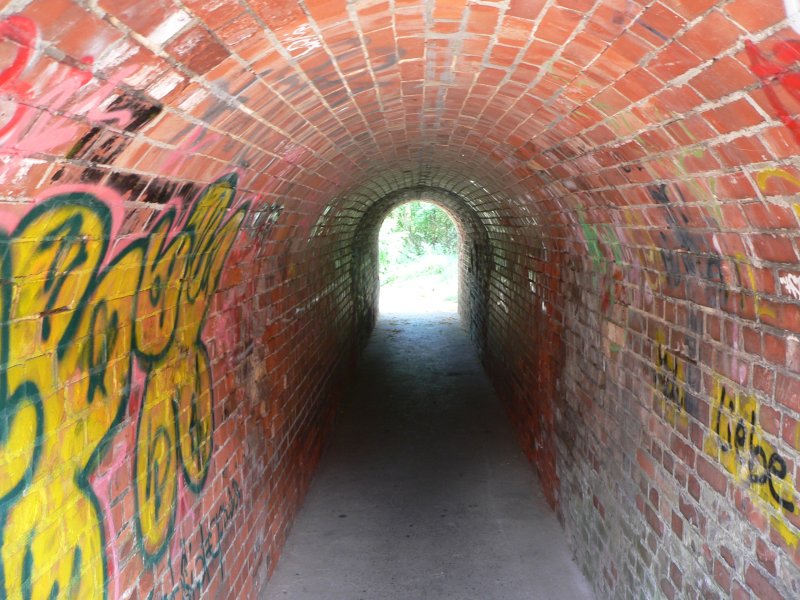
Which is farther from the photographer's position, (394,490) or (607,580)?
(394,490)

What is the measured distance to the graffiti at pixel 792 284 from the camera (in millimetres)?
2287

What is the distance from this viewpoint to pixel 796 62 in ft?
5.26

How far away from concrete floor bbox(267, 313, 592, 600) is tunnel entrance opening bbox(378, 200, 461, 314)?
16.9m

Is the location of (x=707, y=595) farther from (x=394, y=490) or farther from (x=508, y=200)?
(x=508, y=200)

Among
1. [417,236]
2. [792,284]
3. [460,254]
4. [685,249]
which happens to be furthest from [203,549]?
[417,236]

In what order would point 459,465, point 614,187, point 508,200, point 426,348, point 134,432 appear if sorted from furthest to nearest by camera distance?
1. point 426,348
2. point 459,465
3. point 508,200
4. point 614,187
5. point 134,432

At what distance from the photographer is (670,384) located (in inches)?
139

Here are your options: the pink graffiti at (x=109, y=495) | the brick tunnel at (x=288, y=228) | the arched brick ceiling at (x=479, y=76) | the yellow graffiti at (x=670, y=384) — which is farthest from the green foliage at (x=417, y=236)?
the pink graffiti at (x=109, y=495)

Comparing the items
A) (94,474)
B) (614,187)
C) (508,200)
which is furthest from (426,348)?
(94,474)

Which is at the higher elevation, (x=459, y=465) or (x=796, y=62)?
(x=796, y=62)

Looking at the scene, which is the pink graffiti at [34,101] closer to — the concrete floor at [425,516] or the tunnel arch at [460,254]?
the concrete floor at [425,516]

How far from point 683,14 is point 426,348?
11.8m

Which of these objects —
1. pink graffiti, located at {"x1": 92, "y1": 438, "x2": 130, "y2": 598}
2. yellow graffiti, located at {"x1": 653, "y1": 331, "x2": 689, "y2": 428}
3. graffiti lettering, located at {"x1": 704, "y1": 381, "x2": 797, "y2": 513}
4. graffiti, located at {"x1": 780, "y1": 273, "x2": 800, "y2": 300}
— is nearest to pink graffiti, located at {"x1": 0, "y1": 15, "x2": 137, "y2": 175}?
pink graffiti, located at {"x1": 92, "y1": 438, "x2": 130, "y2": 598}

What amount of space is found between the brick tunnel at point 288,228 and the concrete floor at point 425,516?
46 cm
